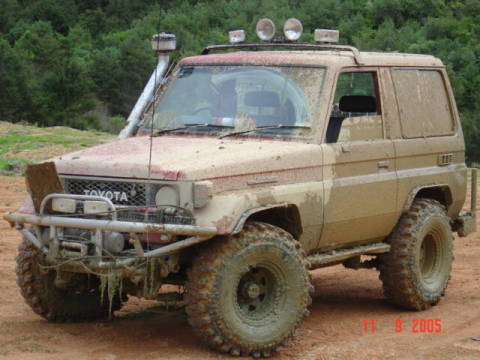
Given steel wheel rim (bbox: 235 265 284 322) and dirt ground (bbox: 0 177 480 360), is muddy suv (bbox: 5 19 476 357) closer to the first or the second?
steel wheel rim (bbox: 235 265 284 322)

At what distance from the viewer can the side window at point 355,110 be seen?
25.0 ft

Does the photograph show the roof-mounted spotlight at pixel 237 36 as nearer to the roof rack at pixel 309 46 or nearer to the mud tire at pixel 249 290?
the roof rack at pixel 309 46

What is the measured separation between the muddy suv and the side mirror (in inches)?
0.5

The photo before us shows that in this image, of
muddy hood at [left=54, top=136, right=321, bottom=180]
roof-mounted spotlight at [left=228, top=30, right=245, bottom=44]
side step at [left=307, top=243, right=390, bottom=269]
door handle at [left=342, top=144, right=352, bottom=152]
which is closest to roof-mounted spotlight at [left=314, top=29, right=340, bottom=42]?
roof-mounted spotlight at [left=228, top=30, right=245, bottom=44]

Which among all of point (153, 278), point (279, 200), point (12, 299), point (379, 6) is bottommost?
point (12, 299)

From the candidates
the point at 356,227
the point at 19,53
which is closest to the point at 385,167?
the point at 356,227

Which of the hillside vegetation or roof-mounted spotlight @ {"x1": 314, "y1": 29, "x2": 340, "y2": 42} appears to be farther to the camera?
the hillside vegetation

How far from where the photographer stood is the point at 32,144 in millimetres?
19375

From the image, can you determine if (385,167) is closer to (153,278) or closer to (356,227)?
(356,227)

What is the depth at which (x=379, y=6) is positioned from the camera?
6394 centimetres

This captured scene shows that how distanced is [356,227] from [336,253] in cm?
26

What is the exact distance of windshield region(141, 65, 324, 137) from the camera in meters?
7.47

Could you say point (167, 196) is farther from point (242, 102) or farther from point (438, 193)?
point (438, 193)
